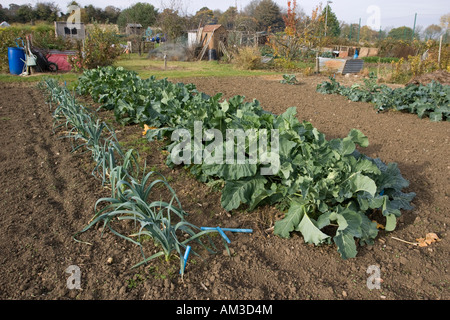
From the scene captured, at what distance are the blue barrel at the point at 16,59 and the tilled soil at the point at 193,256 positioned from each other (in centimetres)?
908

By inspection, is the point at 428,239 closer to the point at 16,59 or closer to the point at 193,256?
the point at 193,256

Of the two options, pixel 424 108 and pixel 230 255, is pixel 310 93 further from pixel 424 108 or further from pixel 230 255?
pixel 230 255

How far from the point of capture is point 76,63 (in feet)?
39.2

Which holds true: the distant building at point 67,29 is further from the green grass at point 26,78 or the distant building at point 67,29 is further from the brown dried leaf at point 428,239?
the brown dried leaf at point 428,239

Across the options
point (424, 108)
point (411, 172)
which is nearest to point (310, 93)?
point (424, 108)

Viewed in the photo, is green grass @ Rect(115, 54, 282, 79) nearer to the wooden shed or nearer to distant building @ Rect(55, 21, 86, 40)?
the wooden shed

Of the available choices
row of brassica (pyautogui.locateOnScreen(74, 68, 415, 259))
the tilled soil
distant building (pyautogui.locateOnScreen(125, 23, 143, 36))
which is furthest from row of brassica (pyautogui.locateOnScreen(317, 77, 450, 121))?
distant building (pyautogui.locateOnScreen(125, 23, 143, 36))

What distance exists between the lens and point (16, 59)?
1109 centimetres

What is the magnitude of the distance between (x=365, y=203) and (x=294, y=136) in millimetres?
759

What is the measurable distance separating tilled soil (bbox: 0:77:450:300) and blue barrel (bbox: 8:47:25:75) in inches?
357

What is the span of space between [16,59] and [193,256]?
1190 centimetres

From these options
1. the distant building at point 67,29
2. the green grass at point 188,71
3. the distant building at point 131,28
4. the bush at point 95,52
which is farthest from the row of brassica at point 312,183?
the distant building at point 131,28

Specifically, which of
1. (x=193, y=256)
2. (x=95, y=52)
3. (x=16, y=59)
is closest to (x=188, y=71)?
(x=95, y=52)
